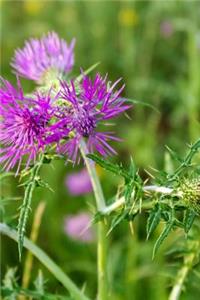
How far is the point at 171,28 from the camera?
598 centimetres

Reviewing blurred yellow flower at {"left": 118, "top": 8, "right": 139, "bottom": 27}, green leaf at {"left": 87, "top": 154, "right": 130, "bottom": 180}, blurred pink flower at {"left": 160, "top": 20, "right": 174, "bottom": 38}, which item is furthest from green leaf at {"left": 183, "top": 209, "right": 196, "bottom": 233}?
blurred yellow flower at {"left": 118, "top": 8, "right": 139, "bottom": 27}

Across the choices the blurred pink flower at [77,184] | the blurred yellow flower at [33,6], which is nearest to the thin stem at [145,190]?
the blurred pink flower at [77,184]

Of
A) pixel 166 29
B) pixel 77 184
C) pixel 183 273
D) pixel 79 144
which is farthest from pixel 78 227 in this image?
pixel 166 29

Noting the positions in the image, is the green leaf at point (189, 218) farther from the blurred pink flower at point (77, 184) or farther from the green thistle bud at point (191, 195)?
the blurred pink flower at point (77, 184)

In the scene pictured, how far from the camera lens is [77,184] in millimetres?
4602

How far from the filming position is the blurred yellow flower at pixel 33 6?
7086 millimetres

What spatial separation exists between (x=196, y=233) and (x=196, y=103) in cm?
226

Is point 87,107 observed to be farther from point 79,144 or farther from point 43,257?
point 43,257

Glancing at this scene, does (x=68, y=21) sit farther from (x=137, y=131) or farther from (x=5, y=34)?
(x=137, y=131)

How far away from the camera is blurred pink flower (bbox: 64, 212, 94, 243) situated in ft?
13.6

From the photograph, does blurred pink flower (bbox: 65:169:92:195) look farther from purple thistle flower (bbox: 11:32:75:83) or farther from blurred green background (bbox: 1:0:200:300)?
purple thistle flower (bbox: 11:32:75:83)

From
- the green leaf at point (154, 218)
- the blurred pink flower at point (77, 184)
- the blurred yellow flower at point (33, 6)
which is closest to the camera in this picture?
the green leaf at point (154, 218)

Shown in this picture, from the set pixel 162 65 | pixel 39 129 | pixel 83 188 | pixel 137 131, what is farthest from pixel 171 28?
pixel 39 129

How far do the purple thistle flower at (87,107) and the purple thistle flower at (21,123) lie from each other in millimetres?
67
